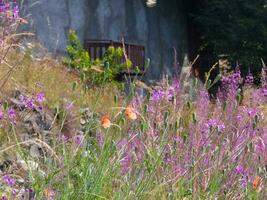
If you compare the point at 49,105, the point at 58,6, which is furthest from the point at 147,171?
the point at 58,6

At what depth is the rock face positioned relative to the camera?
41.5 ft

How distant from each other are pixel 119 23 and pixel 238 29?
3179 mm

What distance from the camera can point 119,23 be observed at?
14.9 meters

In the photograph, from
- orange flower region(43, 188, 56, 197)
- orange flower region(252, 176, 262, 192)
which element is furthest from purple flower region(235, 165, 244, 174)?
orange flower region(43, 188, 56, 197)

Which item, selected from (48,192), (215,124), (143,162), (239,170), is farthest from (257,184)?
(48,192)

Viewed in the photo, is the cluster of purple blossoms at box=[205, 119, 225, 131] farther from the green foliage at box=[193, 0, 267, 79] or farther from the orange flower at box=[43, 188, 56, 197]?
the green foliage at box=[193, 0, 267, 79]

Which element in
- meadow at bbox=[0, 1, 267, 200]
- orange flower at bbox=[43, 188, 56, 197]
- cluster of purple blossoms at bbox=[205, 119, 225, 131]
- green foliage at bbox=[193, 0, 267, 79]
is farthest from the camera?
green foliage at bbox=[193, 0, 267, 79]

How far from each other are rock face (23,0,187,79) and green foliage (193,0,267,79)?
27.8 inches

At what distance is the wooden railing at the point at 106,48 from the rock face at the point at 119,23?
22cm

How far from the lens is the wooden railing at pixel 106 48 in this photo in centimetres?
1360

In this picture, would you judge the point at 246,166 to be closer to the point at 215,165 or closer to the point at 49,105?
the point at 215,165

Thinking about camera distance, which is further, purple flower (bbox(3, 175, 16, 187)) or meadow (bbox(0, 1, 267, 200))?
purple flower (bbox(3, 175, 16, 187))

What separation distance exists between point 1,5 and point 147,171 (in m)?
1.49

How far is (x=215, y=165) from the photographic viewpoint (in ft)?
11.4
